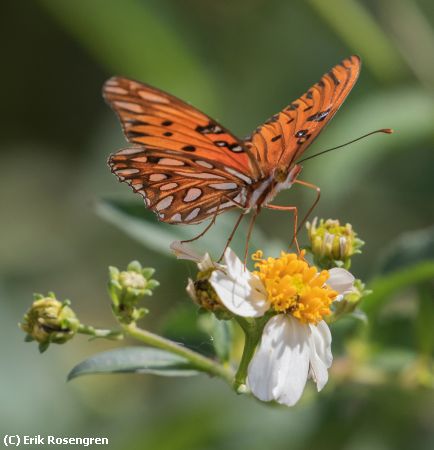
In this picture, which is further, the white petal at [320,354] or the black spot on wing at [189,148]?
the black spot on wing at [189,148]

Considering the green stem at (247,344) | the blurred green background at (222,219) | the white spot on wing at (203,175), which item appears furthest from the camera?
the blurred green background at (222,219)

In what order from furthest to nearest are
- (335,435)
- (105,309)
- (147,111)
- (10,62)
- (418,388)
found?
(10,62)
(105,309)
(335,435)
(418,388)
(147,111)

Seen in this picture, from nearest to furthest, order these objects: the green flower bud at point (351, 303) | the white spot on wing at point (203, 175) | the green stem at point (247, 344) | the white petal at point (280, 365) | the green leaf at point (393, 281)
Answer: the white petal at point (280, 365) → the green stem at point (247, 344) → the green flower bud at point (351, 303) → the white spot on wing at point (203, 175) → the green leaf at point (393, 281)

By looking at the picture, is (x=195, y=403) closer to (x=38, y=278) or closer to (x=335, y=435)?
(x=335, y=435)

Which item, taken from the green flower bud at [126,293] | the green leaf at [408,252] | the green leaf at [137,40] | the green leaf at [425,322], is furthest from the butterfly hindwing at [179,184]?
the green leaf at [137,40]

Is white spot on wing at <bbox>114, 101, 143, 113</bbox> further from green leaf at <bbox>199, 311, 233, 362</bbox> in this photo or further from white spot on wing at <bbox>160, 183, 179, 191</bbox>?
green leaf at <bbox>199, 311, 233, 362</bbox>

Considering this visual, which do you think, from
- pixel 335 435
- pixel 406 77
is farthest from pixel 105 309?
pixel 406 77

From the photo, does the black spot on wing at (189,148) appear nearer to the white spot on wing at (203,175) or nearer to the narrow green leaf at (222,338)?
the white spot on wing at (203,175)

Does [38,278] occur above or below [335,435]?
below

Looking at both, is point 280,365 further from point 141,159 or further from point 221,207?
point 141,159
